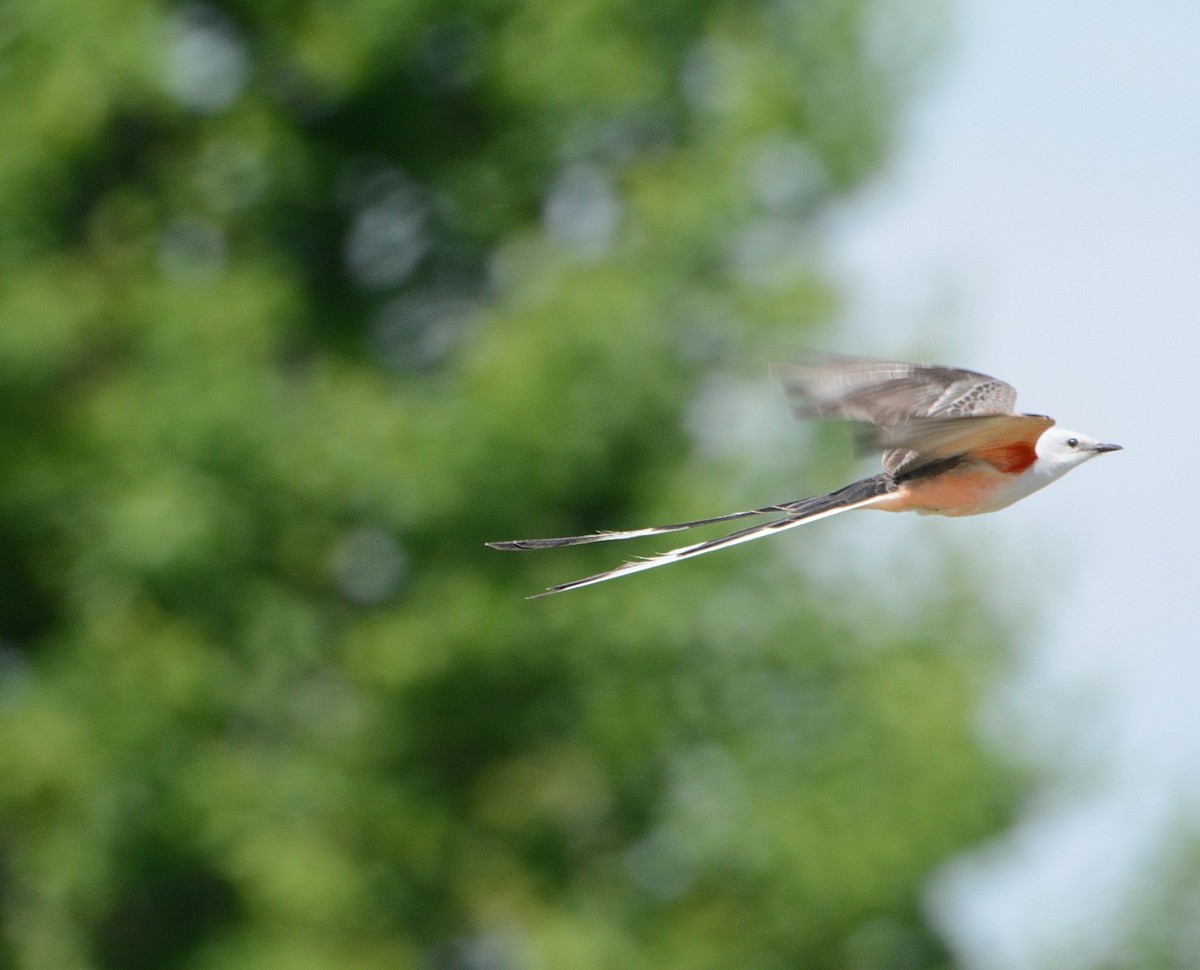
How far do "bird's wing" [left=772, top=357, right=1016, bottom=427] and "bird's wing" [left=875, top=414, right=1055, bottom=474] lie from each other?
0.12 metres

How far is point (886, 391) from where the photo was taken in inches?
204

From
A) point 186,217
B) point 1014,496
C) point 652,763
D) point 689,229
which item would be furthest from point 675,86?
point 1014,496

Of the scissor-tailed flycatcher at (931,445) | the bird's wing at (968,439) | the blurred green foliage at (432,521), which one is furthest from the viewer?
the blurred green foliage at (432,521)

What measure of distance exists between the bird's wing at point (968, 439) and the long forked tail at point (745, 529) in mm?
107

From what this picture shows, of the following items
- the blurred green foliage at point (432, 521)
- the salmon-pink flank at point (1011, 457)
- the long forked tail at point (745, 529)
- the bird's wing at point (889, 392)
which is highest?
the blurred green foliage at point (432, 521)

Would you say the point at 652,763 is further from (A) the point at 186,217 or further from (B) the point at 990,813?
(A) the point at 186,217

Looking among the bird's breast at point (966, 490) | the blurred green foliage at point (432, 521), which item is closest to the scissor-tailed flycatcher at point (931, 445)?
the bird's breast at point (966, 490)

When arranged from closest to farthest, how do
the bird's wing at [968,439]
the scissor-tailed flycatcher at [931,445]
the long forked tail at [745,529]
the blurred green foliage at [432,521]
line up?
the long forked tail at [745,529], the bird's wing at [968,439], the scissor-tailed flycatcher at [931,445], the blurred green foliage at [432,521]

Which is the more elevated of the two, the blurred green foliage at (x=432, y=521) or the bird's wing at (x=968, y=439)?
the blurred green foliage at (x=432, y=521)

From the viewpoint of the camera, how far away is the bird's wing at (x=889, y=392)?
5105 mm

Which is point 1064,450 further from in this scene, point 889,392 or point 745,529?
point 745,529

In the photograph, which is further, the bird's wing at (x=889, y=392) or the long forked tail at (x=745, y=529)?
the bird's wing at (x=889, y=392)

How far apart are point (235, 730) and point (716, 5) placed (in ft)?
16.7

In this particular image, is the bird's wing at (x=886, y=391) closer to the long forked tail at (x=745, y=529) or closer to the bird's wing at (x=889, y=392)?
the bird's wing at (x=889, y=392)
